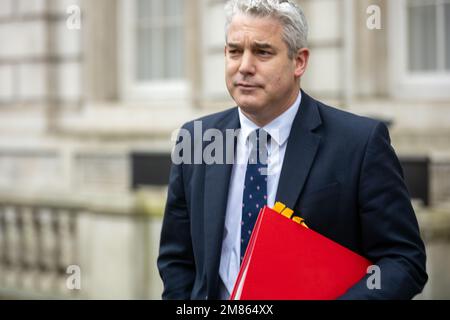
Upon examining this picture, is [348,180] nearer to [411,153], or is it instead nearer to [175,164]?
[175,164]

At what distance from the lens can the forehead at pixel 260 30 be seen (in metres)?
2.54

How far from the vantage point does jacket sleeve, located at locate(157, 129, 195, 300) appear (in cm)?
291

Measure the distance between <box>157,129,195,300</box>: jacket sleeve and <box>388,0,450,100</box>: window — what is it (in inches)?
183

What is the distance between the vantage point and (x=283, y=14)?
2537 millimetres

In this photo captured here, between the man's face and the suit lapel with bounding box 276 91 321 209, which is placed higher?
the man's face

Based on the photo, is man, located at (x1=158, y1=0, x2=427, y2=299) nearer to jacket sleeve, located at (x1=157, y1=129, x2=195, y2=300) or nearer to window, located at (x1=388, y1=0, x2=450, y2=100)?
jacket sleeve, located at (x1=157, y1=129, x2=195, y2=300)

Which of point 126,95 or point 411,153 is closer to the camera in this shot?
point 411,153

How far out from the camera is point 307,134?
2705 mm

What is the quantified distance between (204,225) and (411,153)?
14.0 ft

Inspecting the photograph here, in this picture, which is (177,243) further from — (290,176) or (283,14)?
(283,14)

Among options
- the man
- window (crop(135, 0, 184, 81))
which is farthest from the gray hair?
window (crop(135, 0, 184, 81))

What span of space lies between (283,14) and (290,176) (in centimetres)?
57

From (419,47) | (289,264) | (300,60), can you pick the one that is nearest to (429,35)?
(419,47)
